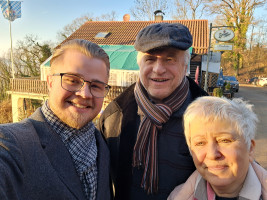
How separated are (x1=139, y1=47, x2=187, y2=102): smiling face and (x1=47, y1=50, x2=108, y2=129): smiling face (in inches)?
21.3

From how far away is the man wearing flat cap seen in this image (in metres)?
1.62

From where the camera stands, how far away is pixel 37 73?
23953 millimetres

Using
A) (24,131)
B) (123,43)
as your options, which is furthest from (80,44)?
(123,43)

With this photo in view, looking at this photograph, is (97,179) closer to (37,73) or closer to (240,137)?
(240,137)

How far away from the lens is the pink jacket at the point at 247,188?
1.24m

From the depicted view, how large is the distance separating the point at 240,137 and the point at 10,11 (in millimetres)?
22886

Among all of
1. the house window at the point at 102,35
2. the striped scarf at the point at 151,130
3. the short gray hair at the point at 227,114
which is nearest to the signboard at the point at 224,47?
the striped scarf at the point at 151,130

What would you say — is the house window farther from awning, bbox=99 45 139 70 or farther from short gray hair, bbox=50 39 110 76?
short gray hair, bbox=50 39 110 76

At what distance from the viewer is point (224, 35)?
9.26 metres

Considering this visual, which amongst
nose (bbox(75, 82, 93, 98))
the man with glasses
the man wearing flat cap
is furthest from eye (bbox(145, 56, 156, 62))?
nose (bbox(75, 82, 93, 98))

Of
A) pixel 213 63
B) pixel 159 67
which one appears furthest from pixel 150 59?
pixel 213 63

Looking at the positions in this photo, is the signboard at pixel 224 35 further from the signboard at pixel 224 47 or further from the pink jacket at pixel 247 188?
the pink jacket at pixel 247 188

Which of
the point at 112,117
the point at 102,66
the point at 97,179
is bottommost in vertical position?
the point at 97,179

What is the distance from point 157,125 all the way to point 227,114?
581 mm
